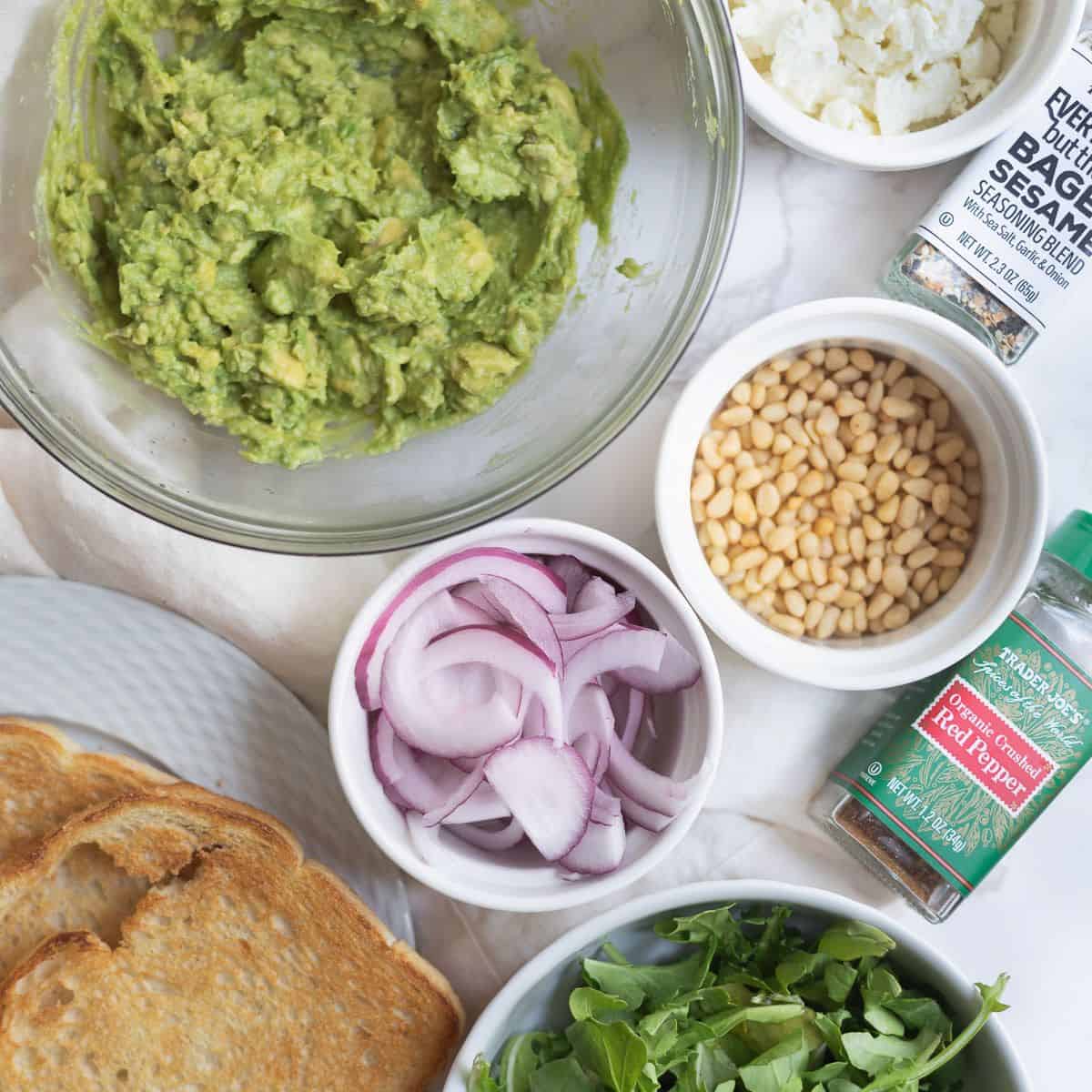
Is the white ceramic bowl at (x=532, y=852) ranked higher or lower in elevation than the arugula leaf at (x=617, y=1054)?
higher

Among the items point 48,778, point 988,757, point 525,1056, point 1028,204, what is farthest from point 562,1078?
point 1028,204

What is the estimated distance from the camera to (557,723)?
161cm

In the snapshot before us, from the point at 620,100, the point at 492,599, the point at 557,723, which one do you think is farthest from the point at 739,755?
the point at 620,100

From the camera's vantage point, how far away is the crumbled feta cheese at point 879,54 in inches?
64.3

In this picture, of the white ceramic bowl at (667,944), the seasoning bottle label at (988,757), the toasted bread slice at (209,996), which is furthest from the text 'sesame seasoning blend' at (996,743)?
the toasted bread slice at (209,996)

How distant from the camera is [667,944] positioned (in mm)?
1710

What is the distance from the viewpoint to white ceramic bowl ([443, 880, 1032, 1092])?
159 centimetres

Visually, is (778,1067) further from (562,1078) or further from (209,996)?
(209,996)

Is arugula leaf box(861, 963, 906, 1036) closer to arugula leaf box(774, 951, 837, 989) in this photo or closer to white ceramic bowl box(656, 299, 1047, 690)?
arugula leaf box(774, 951, 837, 989)

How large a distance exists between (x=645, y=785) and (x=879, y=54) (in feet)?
3.24

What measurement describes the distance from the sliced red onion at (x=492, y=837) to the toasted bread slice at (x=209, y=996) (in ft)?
0.64

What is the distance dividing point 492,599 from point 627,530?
28 cm

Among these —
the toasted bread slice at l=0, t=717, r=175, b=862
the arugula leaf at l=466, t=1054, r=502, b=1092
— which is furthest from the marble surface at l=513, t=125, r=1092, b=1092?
the toasted bread slice at l=0, t=717, r=175, b=862

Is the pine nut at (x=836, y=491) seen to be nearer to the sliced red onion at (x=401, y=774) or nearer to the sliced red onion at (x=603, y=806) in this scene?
the sliced red onion at (x=603, y=806)
